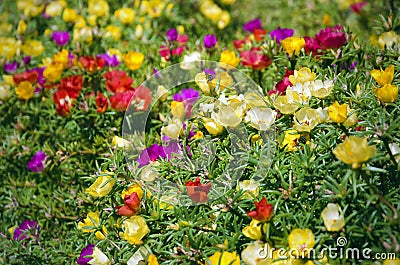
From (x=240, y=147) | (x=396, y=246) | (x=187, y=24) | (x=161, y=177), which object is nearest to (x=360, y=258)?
(x=396, y=246)

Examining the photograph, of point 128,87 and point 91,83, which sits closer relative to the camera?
point 128,87

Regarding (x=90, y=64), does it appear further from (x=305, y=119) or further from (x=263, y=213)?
(x=263, y=213)

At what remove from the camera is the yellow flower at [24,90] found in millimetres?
2674

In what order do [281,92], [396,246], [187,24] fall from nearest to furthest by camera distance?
[396,246] < [281,92] < [187,24]

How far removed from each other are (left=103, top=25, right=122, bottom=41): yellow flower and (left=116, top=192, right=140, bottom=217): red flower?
176 centimetres

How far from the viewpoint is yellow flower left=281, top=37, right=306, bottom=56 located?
221cm

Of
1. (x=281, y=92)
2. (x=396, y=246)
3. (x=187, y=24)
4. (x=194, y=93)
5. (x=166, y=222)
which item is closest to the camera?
(x=396, y=246)

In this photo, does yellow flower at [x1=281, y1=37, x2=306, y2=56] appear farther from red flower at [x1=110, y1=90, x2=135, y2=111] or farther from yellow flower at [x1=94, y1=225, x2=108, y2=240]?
yellow flower at [x1=94, y1=225, x2=108, y2=240]

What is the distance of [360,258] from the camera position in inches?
60.4

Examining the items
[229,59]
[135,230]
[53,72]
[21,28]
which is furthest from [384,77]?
[21,28]

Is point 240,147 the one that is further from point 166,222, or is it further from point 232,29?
point 232,29

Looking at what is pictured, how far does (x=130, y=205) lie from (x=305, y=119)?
28.1 inches

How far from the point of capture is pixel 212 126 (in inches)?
73.5

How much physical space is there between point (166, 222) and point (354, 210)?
0.65 m
